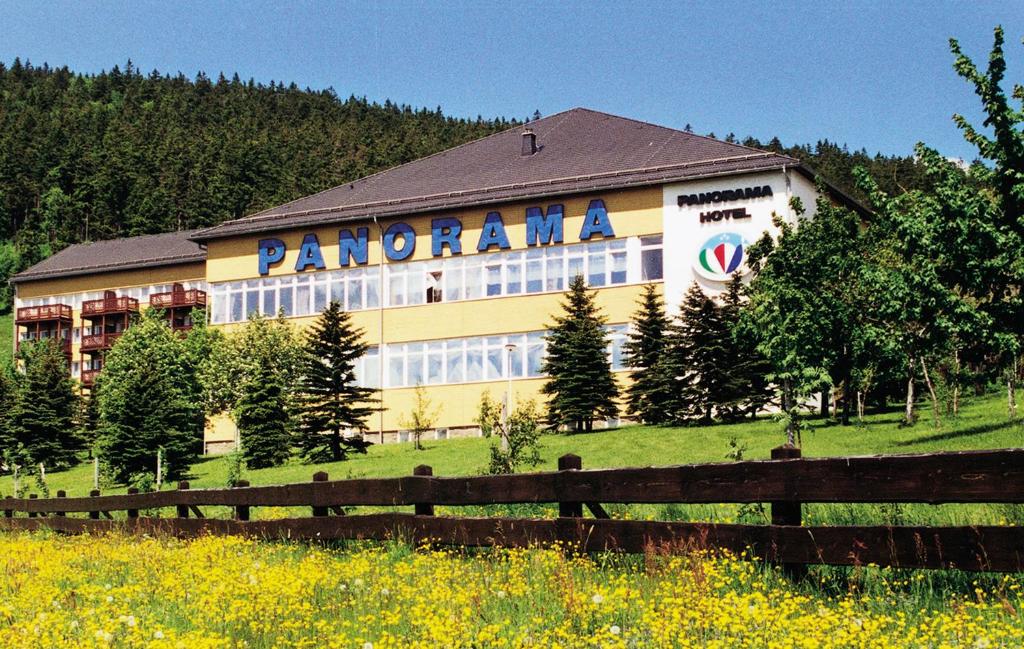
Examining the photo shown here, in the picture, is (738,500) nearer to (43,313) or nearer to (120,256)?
(120,256)

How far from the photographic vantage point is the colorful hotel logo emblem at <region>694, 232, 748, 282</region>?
49562 millimetres

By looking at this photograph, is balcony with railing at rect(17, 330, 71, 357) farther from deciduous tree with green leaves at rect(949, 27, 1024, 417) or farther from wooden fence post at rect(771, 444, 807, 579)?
wooden fence post at rect(771, 444, 807, 579)

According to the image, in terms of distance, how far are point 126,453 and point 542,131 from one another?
28856mm

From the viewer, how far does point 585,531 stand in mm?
9031

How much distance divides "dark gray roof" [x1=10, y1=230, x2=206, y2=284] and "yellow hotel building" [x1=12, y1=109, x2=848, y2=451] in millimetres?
20206

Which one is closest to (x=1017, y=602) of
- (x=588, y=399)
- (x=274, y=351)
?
(x=588, y=399)

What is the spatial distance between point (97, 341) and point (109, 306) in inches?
137

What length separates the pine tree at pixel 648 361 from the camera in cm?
4338

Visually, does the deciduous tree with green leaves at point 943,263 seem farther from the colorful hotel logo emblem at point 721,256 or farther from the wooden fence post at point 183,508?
the colorful hotel logo emblem at point 721,256

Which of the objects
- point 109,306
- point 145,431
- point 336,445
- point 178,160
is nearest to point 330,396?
point 336,445

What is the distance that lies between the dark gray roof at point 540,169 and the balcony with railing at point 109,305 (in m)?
23.2

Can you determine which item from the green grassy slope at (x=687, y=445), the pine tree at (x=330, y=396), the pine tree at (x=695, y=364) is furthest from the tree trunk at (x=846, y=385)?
the pine tree at (x=330, y=396)

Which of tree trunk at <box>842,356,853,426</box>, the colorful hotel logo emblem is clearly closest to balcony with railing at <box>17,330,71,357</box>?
the colorful hotel logo emblem

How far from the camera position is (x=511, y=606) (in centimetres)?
727
